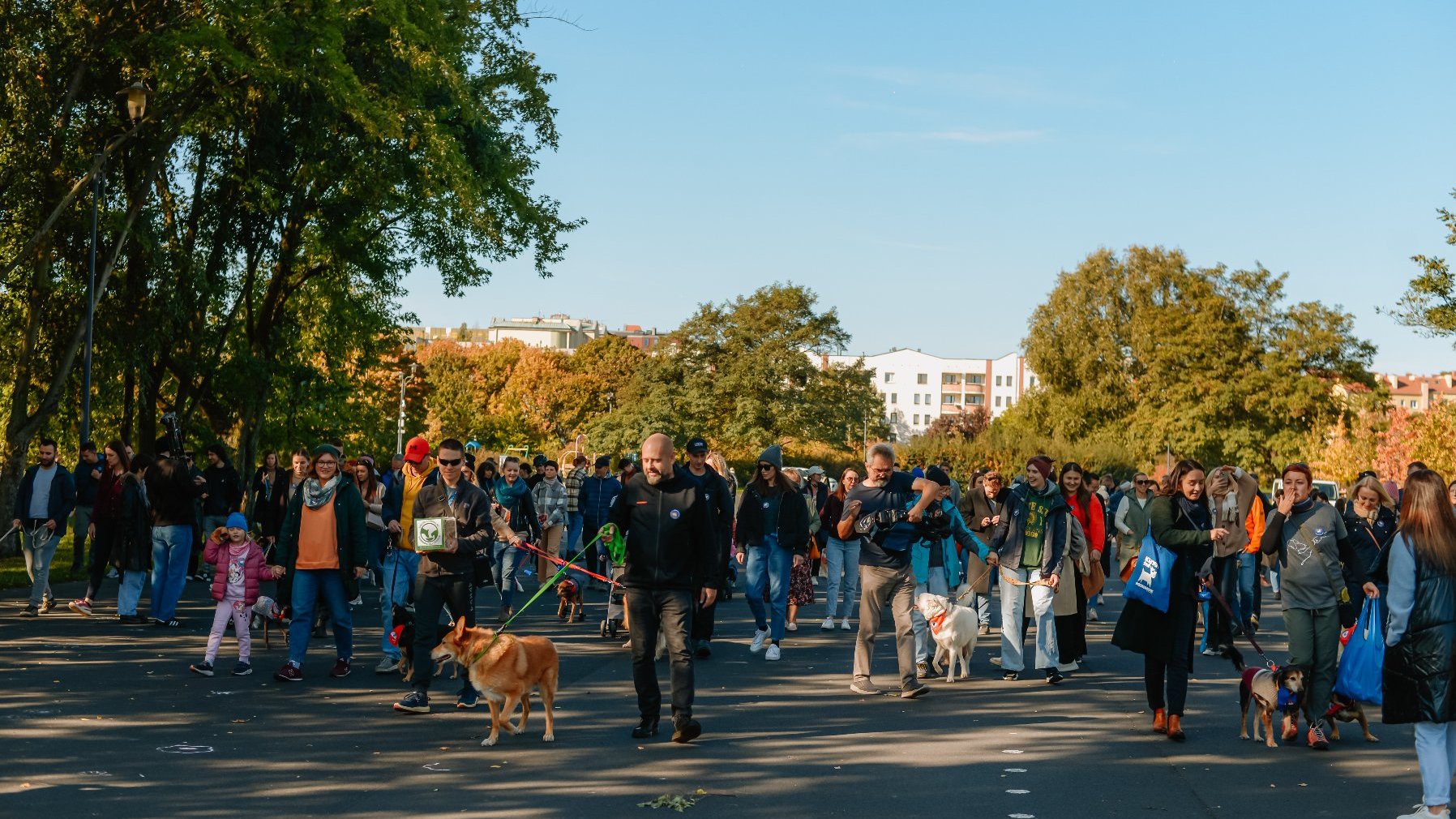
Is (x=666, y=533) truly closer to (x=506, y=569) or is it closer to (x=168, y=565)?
(x=506, y=569)

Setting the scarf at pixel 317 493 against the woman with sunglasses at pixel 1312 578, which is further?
the scarf at pixel 317 493

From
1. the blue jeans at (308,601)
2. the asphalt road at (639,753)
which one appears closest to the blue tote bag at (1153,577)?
the asphalt road at (639,753)

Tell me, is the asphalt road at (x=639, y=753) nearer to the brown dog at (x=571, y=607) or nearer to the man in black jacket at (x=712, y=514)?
the man in black jacket at (x=712, y=514)

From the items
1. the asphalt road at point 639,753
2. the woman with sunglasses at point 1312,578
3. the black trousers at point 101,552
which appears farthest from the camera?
the black trousers at point 101,552

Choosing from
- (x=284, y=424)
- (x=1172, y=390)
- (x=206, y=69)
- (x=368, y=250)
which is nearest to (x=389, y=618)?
(x=206, y=69)

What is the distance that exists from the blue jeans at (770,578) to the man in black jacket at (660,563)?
16.0 ft

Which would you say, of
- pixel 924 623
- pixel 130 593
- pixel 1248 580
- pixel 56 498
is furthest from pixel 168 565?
pixel 1248 580

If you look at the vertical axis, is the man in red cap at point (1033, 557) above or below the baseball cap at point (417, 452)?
below

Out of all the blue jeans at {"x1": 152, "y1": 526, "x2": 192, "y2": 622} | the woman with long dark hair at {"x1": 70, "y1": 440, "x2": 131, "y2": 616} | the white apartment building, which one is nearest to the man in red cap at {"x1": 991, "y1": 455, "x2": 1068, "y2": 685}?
the blue jeans at {"x1": 152, "y1": 526, "x2": 192, "y2": 622}

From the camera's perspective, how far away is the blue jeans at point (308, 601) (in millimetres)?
11516

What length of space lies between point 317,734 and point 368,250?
21371mm

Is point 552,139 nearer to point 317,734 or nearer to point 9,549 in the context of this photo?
point 9,549

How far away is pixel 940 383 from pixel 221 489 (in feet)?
541

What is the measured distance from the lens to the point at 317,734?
9.17m
